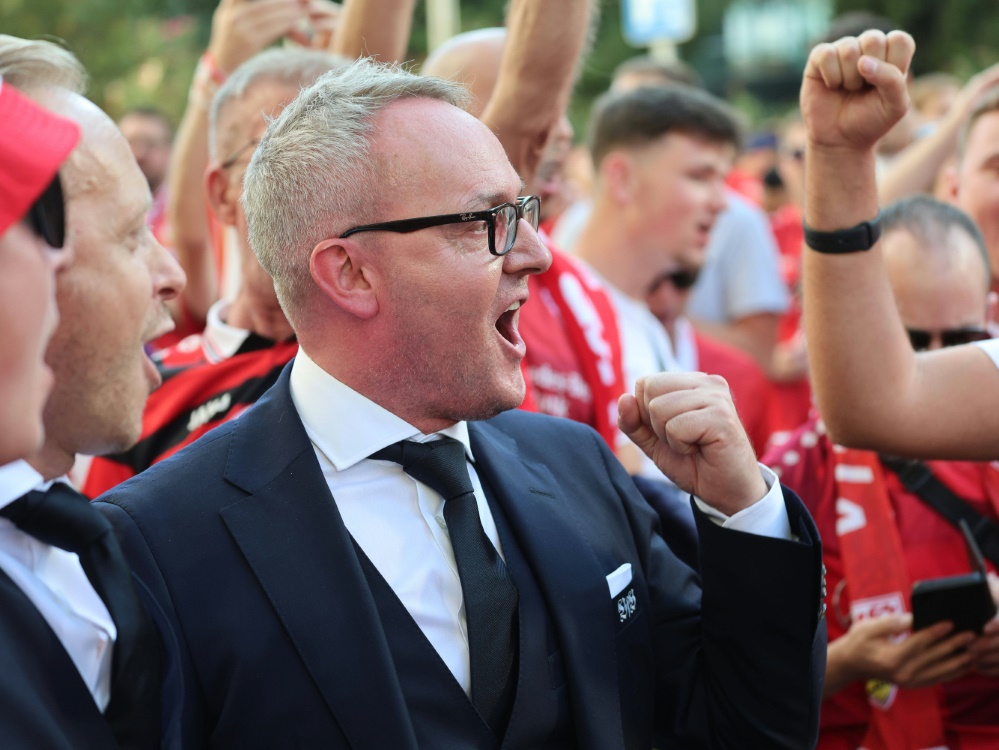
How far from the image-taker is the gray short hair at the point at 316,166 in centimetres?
219

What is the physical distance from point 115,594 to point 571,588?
0.82 metres

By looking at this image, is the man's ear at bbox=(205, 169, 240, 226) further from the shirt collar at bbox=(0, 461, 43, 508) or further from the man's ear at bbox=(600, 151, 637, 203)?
the man's ear at bbox=(600, 151, 637, 203)

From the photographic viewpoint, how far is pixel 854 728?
2992 millimetres

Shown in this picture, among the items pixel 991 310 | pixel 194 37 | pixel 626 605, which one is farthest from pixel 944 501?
→ pixel 194 37

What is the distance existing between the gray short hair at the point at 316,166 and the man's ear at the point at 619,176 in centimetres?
279

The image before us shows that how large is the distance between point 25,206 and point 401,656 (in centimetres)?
→ 103

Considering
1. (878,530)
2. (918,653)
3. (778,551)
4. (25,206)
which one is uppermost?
(25,206)

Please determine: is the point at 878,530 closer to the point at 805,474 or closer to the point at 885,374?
the point at 805,474

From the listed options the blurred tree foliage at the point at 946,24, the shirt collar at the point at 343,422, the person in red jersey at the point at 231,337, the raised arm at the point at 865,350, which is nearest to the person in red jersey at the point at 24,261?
the shirt collar at the point at 343,422

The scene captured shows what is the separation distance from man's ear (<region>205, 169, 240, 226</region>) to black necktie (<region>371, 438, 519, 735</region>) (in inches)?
52.8

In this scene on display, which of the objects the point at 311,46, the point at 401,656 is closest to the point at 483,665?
the point at 401,656

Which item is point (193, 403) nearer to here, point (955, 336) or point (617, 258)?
point (955, 336)

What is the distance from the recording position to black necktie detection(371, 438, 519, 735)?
6.59ft

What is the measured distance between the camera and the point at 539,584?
2129 millimetres
